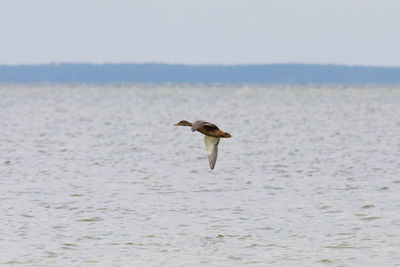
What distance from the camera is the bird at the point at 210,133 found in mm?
19941

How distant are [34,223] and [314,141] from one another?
33837 mm

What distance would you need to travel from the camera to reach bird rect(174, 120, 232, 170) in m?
19.9

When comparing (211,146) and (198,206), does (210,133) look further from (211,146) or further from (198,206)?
(198,206)

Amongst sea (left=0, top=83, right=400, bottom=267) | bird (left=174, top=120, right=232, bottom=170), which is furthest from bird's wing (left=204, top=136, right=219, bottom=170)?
sea (left=0, top=83, right=400, bottom=267)

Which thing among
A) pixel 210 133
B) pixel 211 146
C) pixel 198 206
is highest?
pixel 210 133

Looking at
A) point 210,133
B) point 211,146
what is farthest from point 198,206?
point 210,133

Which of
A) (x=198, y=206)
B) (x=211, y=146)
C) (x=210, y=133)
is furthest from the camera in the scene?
(x=198, y=206)

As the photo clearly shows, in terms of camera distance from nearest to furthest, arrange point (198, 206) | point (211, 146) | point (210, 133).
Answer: point (210, 133), point (211, 146), point (198, 206)

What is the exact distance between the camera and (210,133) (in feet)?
69.8

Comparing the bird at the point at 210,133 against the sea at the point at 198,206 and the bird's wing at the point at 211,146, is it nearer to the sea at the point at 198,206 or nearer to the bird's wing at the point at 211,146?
the bird's wing at the point at 211,146

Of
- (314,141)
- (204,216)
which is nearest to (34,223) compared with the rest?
(204,216)

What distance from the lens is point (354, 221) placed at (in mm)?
24031

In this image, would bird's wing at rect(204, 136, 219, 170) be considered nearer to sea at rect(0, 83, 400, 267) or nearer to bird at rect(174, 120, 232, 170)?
bird at rect(174, 120, 232, 170)

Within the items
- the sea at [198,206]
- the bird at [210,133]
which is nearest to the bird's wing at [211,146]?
the bird at [210,133]
